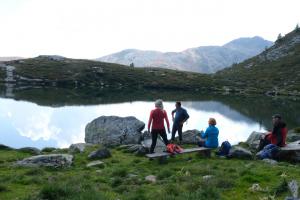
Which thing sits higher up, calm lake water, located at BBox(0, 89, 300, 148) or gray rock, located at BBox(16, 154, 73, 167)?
gray rock, located at BBox(16, 154, 73, 167)

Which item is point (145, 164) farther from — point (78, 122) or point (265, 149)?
point (78, 122)

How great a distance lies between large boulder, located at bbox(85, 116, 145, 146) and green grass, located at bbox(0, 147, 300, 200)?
317 inches

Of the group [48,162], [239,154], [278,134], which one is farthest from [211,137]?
[48,162]

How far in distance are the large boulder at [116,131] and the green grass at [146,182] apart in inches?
317

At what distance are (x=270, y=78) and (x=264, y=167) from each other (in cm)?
18553

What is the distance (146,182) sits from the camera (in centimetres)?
1733

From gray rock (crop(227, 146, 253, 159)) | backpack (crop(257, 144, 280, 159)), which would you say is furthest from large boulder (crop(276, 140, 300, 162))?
gray rock (crop(227, 146, 253, 159))

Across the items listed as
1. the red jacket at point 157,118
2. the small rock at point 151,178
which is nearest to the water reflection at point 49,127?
the red jacket at point 157,118

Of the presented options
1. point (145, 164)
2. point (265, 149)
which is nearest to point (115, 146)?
point (145, 164)

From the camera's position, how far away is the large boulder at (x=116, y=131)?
32.0m

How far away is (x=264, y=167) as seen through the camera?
65.3ft

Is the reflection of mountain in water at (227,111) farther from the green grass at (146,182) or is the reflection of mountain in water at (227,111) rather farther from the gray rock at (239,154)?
the green grass at (146,182)

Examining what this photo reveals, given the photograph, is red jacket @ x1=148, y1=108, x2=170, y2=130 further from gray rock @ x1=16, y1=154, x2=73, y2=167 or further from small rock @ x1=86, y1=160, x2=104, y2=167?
gray rock @ x1=16, y1=154, x2=73, y2=167

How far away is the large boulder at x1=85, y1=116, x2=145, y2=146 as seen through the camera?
3198 cm
